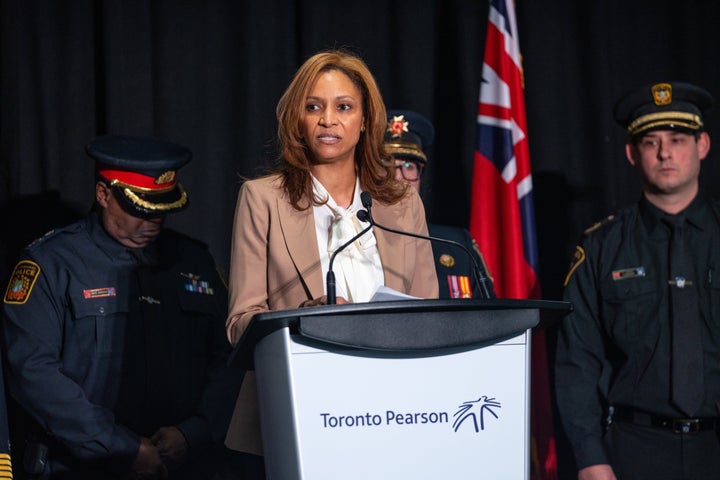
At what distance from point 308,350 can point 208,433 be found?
5.34 ft

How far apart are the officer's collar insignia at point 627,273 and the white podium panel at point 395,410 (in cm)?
153

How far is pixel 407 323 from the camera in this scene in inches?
54.7

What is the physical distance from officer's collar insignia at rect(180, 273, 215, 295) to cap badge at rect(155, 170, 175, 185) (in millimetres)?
320

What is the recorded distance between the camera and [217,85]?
3.47m

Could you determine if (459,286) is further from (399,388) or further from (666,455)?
(399,388)

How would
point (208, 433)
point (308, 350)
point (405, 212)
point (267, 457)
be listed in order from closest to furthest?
point (308, 350), point (267, 457), point (405, 212), point (208, 433)

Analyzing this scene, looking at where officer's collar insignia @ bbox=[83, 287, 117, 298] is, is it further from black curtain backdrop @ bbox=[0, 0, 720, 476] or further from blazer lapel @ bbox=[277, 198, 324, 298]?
blazer lapel @ bbox=[277, 198, 324, 298]

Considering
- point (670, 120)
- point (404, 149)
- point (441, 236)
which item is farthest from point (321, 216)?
point (670, 120)

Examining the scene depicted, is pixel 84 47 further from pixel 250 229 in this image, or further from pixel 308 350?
pixel 308 350

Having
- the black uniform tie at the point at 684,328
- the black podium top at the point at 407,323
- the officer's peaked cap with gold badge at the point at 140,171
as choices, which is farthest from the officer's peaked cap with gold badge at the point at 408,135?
the black podium top at the point at 407,323

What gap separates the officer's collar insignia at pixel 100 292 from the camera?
2.86 meters

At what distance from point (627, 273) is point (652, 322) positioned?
0.59ft

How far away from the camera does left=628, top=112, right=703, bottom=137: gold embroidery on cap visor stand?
2.96m

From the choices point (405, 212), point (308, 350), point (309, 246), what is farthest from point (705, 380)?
point (308, 350)
